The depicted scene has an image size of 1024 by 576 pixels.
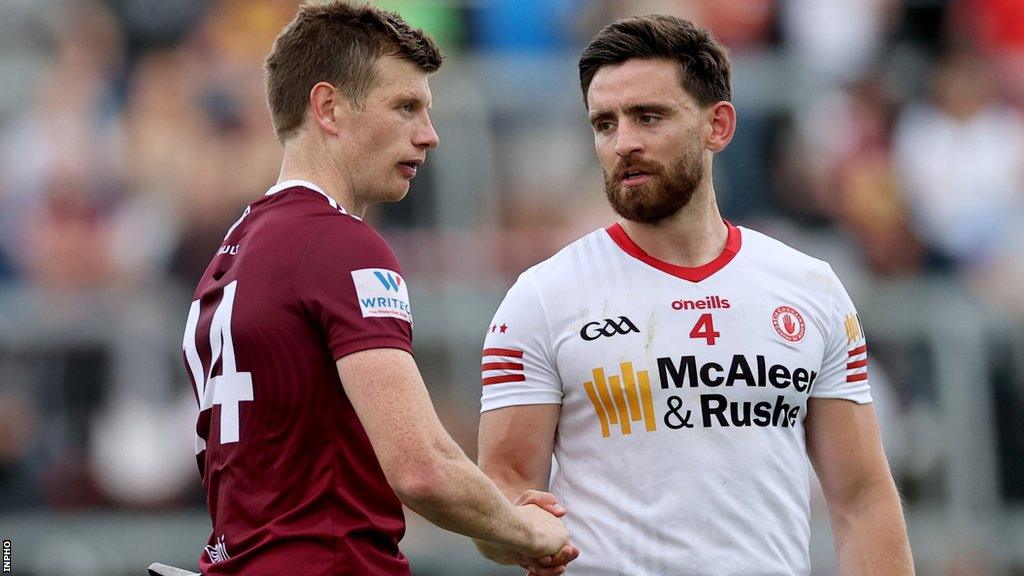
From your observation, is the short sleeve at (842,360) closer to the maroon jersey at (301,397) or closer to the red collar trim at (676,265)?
the red collar trim at (676,265)

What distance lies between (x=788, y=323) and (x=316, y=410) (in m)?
1.71

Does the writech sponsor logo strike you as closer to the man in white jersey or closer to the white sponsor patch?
the white sponsor patch

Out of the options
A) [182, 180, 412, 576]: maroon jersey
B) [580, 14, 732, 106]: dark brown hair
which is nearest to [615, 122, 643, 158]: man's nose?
[580, 14, 732, 106]: dark brown hair

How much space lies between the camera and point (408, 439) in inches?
159

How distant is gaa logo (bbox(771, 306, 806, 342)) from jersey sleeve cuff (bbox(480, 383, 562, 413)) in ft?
2.43

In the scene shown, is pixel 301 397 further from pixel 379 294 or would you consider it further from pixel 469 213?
pixel 469 213

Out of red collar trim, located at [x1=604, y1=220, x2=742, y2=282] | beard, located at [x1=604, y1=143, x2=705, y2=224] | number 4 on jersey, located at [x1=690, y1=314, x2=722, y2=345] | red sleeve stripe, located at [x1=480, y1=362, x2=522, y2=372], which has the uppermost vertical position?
beard, located at [x1=604, y1=143, x2=705, y2=224]

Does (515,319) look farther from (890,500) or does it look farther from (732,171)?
(732,171)

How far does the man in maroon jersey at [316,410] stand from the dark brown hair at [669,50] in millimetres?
1221

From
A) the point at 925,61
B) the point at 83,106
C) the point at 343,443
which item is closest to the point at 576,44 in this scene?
the point at 925,61

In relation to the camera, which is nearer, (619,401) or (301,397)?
(301,397)

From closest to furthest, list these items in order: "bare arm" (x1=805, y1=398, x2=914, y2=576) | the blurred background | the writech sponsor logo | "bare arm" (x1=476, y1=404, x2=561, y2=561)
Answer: the writech sponsor logo, "bare arm" (x1=476, y1=404, x2=561, y2=561), "bare arm" (x1=805, y1=398, x2=914, y2=576), the blurred background

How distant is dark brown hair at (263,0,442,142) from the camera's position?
4.48 m

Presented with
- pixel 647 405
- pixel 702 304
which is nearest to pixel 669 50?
pixel 702 304
